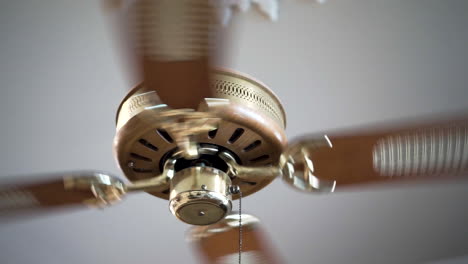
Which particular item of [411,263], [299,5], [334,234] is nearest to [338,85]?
[299,5]

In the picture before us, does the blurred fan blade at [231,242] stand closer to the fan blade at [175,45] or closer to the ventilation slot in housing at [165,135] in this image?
the ventilation slot in housing at [165,135]

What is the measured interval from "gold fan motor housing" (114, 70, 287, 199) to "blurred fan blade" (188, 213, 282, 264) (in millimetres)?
202

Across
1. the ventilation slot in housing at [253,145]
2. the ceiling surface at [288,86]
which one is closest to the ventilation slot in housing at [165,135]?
the ventilation slot in housing at [253,145]

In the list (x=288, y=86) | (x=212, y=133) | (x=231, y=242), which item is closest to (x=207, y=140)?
(x=212, y=133)

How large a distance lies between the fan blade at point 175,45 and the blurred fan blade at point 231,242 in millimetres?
465

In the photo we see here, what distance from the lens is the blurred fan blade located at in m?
1.06

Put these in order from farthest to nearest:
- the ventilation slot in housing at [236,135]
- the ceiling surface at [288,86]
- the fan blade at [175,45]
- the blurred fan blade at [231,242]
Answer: the ceiling surface at [288,86], the blurred fan blade at [231,242], the ventilation slot in housing at [236,135], the fan blade at [175,45]

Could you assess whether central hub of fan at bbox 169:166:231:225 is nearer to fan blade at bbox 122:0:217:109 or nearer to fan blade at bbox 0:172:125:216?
fan blade at bbox 0:172:125:216

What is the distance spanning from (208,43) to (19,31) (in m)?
0.84

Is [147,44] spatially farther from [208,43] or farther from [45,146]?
[45,146]

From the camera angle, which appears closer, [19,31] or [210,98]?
[210,98]

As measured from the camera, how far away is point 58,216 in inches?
66.6

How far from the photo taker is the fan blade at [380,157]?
27.1 inches

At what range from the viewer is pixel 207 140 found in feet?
2.77
